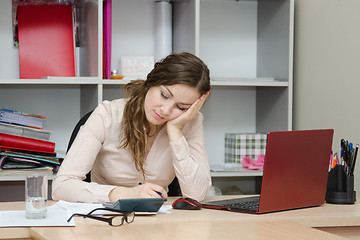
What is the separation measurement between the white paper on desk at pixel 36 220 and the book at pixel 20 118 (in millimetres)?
1141

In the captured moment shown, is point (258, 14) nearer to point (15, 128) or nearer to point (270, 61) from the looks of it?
point (270, 61)

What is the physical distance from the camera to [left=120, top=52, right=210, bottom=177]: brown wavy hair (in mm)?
1702

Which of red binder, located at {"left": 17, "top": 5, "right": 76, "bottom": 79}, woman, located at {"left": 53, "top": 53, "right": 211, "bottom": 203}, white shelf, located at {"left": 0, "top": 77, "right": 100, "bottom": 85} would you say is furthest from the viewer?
red binder, located at {"left": 17, "top": 5, "right": 76, "bottom": 79}

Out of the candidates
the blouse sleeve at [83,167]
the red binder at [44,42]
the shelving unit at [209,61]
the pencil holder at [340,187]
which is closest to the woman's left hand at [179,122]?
the blouse sleeve at [83,167]

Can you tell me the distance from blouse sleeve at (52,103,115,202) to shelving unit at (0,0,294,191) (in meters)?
0.65

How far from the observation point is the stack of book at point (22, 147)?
2355mm

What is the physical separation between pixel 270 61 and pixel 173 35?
23.4 inches

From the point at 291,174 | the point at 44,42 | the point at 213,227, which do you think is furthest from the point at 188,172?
the point at 44,42

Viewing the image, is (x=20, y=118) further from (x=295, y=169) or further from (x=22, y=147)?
(x=295, y=169)

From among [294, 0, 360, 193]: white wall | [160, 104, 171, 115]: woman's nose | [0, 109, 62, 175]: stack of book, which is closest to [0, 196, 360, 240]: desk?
[160, 104, 171, 115]: woman's nose

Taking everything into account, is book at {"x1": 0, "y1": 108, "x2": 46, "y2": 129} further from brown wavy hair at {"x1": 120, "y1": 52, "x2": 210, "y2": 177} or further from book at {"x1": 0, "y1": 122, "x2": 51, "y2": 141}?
brown wavy hair at {"x1": 120, "y1": 52, "x2": 210, "y2": 177}

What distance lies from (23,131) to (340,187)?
61.0 inches

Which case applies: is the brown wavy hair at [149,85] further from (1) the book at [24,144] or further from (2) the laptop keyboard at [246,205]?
(1) the book at [24,144]

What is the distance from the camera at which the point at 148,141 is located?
1.93 m
